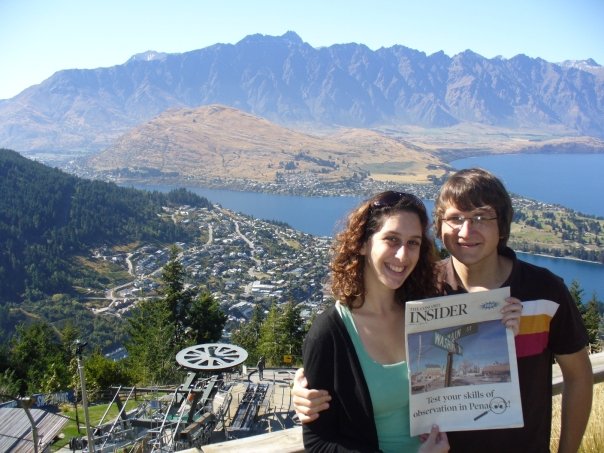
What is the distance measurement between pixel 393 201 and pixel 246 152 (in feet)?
454

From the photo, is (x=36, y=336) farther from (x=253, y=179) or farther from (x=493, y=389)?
(x=253, y=179)

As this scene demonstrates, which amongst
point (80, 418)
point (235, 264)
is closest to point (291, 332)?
point (80, 418)

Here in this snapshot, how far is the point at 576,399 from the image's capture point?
1554 millimetres

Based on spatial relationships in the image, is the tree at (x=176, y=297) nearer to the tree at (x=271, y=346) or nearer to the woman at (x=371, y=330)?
the tree at (x=271, y=346)

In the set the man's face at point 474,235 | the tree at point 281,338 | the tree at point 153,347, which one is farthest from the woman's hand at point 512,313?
the tree at point 281,338

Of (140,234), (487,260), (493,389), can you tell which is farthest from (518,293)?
(140,234)

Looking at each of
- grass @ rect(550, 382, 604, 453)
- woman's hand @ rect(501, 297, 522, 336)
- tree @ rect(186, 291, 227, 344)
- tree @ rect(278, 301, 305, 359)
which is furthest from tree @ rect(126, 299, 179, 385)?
woman's hand @ rect(501, 297, 522, 336)

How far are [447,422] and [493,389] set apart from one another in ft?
0.48

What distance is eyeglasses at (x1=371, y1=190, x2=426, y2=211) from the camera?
4.84ft

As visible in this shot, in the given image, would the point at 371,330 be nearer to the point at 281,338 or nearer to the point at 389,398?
the point at 389,398

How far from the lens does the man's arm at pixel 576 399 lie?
61.0 inches

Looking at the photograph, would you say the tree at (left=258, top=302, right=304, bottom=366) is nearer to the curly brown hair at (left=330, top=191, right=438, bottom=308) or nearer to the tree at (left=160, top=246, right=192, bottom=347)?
the tree at (left=160, top=246, right=192, bottom=347)

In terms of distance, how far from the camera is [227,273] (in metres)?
57.3

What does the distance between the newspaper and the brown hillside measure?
101121 millimetres
